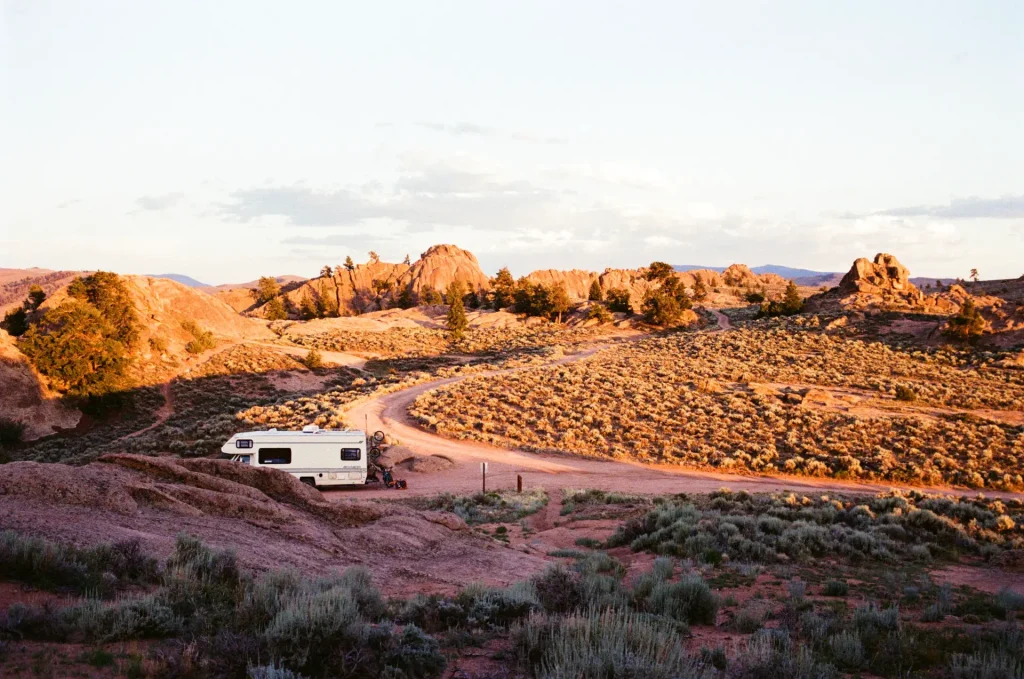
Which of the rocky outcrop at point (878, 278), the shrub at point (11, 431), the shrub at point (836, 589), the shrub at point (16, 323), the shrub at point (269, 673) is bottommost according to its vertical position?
the shrub at point (11, 431)

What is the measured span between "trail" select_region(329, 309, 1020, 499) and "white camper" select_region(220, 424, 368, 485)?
33.5 inches

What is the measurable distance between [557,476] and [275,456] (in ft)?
39.3

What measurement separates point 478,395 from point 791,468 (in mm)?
20528

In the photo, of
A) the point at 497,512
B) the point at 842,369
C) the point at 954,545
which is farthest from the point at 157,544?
the point at 842,369

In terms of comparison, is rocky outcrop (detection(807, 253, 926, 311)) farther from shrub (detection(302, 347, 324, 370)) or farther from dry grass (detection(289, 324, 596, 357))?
shrub (detection(302, 347, 324, 370))

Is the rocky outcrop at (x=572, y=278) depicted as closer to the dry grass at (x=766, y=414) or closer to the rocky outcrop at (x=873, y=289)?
the rocky outcrop at (x=873, y=289)

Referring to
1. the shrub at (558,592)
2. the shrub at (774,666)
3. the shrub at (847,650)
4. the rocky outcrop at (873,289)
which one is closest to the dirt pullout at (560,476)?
the shrub at (558,592)

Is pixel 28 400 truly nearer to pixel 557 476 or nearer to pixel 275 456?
pixel 275 456

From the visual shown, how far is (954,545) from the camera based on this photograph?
575 inches

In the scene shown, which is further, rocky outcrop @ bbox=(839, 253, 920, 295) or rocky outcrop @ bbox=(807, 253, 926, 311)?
rocky outcrop @ bbox=(839, 253, 920, 295)

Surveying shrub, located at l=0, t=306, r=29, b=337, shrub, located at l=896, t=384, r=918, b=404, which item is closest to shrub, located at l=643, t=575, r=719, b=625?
shrub, located at l=896, t=384, r=918, b=404

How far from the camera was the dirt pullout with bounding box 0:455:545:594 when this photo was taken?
9359 mm

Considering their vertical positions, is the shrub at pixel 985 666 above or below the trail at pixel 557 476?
above

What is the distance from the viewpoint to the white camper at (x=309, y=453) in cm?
2430
